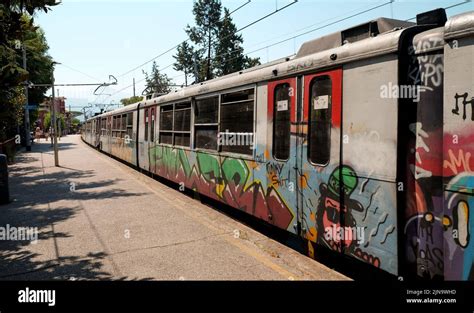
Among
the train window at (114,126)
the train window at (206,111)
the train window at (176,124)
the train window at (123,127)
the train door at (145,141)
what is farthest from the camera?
the train window at (114,126)

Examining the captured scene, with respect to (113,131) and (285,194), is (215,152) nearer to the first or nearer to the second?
(285,194)

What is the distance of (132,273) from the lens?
4723 mm

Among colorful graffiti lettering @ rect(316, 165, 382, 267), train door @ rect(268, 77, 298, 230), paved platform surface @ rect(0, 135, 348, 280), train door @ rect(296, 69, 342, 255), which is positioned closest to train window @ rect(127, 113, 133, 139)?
paved platform surface @ rect(0, 135, 348, 280)

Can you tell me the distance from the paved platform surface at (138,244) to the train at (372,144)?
60cm

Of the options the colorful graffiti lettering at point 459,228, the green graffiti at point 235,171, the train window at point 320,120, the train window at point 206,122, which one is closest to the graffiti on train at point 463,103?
the colorful graffiti lettering at point 459,228

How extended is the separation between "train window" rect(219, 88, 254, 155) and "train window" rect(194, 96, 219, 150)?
0.32 meters

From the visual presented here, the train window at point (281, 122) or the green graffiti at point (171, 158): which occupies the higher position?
the train window at point (281, 122)

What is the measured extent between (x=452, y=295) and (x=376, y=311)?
666 mm

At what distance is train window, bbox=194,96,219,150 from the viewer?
762 cm

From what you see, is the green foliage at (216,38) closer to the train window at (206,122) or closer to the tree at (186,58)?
the tree at (186,58)

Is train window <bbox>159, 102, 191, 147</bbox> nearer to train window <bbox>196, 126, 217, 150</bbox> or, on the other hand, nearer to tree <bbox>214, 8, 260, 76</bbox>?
train window <bbox>196, 126, 217, 150</bbox>

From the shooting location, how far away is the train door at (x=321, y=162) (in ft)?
14.5

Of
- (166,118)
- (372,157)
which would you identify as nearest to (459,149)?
(372,157)

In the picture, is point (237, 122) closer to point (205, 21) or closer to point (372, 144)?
point (372, 144)
